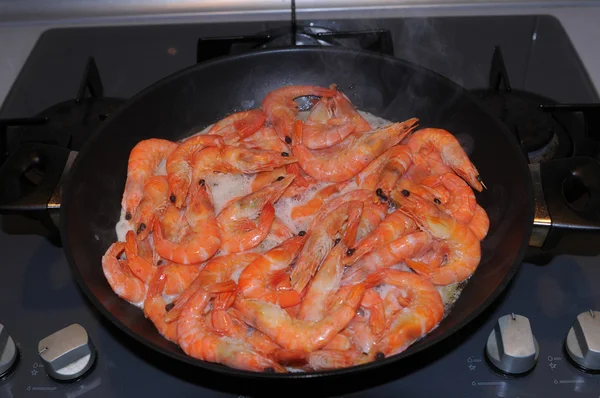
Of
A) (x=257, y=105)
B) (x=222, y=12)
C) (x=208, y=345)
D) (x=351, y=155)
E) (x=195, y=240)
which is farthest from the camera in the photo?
(x=222, y=12)

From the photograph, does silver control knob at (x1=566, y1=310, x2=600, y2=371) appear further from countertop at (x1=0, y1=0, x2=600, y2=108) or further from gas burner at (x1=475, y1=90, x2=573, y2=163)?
countertop at (x1=0, y1=0, x2=600, y2=108)

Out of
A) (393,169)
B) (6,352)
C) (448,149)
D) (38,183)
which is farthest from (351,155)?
(6,352)

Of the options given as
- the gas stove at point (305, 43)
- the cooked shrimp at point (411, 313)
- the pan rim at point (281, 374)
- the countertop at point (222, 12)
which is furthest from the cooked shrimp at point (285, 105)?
the cooked shrimp at point (411, 313)

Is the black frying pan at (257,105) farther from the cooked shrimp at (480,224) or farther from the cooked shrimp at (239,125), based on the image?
the cooked shrimp at (239,125)

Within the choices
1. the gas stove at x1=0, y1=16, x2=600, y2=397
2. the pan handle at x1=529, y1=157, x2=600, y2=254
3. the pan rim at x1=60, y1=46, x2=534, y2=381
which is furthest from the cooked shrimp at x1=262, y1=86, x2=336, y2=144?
the pan handle at x1=529, y1=157, x2=600, y2=254

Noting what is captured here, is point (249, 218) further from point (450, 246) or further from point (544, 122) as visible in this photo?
point (544, 122)
